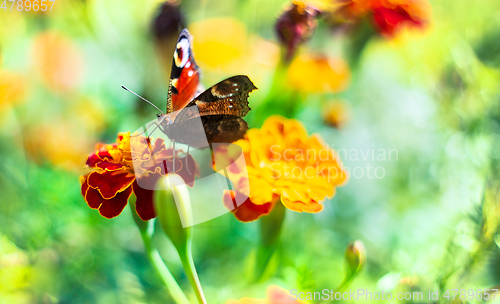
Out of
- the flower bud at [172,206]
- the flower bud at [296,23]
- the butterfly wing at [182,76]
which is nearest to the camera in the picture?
the flower bud at [172,206]

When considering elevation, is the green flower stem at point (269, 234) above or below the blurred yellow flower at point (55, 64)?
below

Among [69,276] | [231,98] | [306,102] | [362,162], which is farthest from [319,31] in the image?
[69,276]

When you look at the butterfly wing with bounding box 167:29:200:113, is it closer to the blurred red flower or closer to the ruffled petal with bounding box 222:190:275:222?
the ruffled petal with bounding box 222:190:275:222

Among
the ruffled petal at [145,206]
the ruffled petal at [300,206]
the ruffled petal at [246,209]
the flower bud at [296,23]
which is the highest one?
the flower bud at [296,23]

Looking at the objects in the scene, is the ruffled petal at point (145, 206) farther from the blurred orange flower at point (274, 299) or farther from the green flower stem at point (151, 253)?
the blurred orange flower at point (274, 299)

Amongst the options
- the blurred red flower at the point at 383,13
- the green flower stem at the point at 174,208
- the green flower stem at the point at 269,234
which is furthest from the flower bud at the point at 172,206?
the blurred red flower at the point at 383,13

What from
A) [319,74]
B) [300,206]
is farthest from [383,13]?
[300,206]

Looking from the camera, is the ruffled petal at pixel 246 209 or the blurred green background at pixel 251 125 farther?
the blurred green background at pixel 251 125

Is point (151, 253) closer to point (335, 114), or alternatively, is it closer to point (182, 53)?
point (182, 53)

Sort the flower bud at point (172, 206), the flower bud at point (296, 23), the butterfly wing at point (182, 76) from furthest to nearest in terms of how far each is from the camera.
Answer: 1. the flower bud at point (296, 23)
2. the butterfly wing at point (182, 76)
3. the flower bud at point (172, 206)
